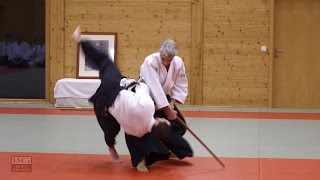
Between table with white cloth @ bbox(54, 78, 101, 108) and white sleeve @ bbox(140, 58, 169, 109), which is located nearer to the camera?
white sleeve @ bbox(140, 58, 169, 109)

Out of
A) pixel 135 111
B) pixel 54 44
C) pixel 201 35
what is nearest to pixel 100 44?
pixel 54 44

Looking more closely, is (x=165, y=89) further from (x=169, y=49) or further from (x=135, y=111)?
(x=135, y=111)

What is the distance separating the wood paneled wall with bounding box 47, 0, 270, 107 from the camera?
36.8 ft

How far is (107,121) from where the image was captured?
203 inches

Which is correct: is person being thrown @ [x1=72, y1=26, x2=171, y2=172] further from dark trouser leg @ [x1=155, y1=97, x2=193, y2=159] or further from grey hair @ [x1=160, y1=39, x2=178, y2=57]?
grey hair @ [x1=160, y1=39, x2=178, y2=57]

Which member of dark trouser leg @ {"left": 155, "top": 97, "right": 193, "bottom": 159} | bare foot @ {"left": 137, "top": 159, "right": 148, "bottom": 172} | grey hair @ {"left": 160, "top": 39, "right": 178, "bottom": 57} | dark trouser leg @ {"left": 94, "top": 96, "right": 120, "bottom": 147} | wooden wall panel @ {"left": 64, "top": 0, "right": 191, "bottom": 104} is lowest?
bare foot @ {"left": 137, "top": 159, "right": 148, "bottom": 172}

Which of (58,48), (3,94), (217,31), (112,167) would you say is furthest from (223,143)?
(3,94)

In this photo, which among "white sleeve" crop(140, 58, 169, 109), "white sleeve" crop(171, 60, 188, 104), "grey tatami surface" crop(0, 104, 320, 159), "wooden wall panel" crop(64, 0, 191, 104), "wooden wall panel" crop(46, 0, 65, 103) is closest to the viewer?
"white sleeve" crop(140, 58, 169, 109)

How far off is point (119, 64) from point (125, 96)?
6751 mm

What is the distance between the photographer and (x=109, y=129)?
17.1 feet

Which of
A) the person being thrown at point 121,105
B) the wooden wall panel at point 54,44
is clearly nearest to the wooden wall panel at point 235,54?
the wooden wall panel at point 54,44

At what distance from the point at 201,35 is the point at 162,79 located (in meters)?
6.10

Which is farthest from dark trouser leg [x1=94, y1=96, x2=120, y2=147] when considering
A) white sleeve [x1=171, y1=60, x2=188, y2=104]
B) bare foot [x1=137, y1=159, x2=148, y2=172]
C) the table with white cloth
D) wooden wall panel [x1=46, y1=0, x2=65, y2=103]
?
wooden wall panel [x1=46, y1=0, x2=65, y2=103]

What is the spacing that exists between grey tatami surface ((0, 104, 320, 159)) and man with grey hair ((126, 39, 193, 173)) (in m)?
0.64
